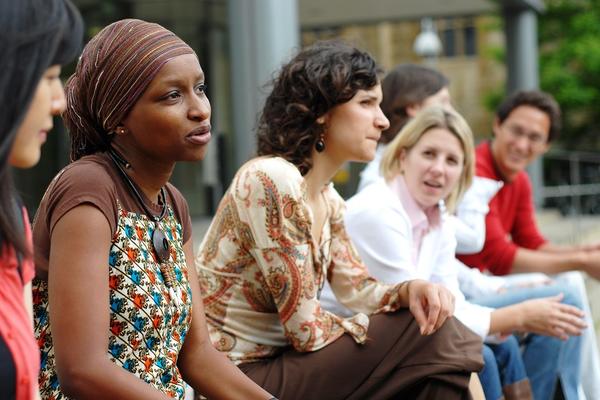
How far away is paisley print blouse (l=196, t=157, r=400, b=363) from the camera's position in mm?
2621

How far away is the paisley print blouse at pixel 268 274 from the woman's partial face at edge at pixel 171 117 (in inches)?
19.8

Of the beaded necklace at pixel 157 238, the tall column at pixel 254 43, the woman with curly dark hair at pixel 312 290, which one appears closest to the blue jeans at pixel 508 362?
the woman with curly dark hair at pixel 312 290

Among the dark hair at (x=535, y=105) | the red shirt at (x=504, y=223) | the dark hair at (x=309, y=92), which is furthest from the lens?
the dark hair at (x=535, y=105)

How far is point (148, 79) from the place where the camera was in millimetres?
2055

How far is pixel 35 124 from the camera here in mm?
1508

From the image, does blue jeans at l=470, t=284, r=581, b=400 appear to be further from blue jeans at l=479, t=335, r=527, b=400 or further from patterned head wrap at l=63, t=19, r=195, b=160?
patterned head wrap at l=63, t=19, r=195, b=160

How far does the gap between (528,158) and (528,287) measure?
1041mm

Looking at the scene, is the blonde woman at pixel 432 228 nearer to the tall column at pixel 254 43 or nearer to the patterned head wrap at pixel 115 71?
the patterned head wrap at pixel 115 71

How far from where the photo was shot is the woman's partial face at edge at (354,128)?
291cm

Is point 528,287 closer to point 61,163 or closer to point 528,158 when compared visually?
point 528,158

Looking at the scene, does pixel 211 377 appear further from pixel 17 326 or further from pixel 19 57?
pixel 19 57

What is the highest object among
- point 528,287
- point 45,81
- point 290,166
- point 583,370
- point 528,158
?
point 45,81

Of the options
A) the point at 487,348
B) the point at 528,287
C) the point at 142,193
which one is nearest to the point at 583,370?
the point at 528,287

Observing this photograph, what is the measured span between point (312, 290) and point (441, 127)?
47.8 inches
